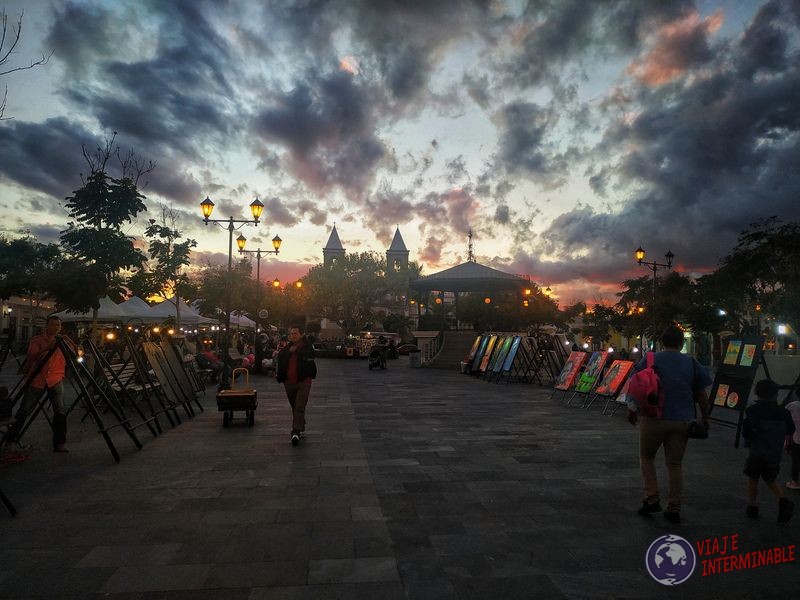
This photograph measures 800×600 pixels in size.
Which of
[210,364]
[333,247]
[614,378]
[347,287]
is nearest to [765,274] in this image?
[614,378]

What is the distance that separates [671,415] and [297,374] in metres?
5.39

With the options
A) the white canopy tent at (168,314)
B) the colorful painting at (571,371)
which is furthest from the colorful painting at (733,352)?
the white canopy tent at (168,314)

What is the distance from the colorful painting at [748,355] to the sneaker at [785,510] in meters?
5.11

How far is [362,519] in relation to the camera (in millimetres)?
4844

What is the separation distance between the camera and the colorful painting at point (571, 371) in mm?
14531

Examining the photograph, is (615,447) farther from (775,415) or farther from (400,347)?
(400,347)

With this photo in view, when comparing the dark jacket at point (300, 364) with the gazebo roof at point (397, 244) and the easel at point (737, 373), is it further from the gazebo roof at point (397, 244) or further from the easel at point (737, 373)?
the gazebo roof at point (397, 244)

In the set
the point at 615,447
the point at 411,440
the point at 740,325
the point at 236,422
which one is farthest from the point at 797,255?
the point at 236,422

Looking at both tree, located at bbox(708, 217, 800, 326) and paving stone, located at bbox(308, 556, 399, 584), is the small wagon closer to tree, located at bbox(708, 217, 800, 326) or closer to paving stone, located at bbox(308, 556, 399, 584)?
paving stone, located at bbox(308, 556, 399, 584)

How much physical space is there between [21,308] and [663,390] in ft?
222

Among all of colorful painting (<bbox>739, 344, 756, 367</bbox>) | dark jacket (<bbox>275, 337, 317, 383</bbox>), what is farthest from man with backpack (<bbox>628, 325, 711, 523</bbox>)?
colorful painting (<bbox>739, 344, 756, 367</bbox>)

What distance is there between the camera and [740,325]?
1526 inches

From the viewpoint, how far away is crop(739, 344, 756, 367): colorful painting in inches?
361

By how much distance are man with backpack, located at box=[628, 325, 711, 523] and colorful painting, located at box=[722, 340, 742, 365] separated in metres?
5.56
